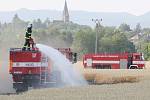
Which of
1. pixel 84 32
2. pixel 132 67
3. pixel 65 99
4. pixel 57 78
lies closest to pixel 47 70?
pixel 57 78

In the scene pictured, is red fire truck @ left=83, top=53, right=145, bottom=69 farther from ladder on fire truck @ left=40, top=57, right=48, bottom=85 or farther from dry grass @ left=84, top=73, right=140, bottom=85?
ladder on fire truck @ left=40, top=57, right=48, bottom=85

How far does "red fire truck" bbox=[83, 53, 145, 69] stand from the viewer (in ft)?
200

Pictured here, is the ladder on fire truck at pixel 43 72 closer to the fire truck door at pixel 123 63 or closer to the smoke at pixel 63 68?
the smoke at pixel 63 68

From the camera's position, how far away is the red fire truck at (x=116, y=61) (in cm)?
6106

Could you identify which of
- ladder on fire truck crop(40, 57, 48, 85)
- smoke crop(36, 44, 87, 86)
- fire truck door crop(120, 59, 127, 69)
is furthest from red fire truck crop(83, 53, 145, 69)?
ladder on fire truck crop(40, 57, 48, 85)

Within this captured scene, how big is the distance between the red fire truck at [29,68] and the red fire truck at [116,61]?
31.7 meters

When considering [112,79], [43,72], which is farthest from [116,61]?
[43,72]

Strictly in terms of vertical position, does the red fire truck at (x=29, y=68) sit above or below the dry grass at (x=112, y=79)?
above

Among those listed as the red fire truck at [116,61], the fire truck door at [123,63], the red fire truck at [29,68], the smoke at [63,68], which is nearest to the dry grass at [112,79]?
the smoke at [63,68]

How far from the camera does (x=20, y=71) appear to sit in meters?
29.6

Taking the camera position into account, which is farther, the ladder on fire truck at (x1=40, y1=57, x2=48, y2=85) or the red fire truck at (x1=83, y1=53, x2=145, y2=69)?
the red fire truck at (x1=83, y1=53, x2=145, y2=69)

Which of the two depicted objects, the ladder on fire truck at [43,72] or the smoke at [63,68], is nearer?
the ladder on fire truck at [43,72]

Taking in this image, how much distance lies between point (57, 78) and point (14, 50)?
2710 millimetres

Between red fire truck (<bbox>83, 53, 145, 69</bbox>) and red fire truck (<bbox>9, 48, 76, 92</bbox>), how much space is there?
104 feet
